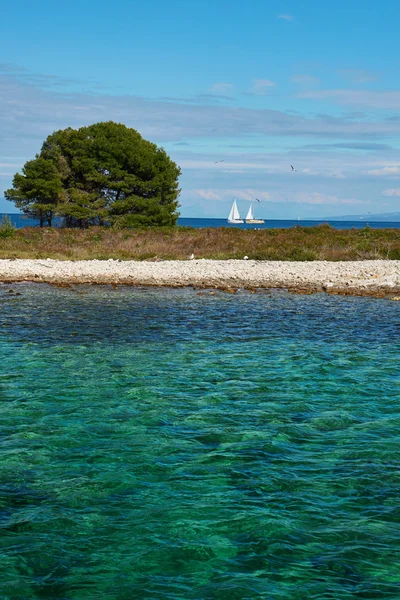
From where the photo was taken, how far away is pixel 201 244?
42281mm

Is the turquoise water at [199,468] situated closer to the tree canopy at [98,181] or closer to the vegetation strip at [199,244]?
the vegetation strip at [199,244]

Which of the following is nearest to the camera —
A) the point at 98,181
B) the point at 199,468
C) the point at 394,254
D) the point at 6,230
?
the point at 199,468

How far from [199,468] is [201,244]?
113 feet

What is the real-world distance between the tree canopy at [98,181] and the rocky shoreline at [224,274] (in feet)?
63.4

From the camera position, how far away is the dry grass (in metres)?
38.2

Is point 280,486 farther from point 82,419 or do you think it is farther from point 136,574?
point 82,419

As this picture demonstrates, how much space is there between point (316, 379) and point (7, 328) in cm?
946

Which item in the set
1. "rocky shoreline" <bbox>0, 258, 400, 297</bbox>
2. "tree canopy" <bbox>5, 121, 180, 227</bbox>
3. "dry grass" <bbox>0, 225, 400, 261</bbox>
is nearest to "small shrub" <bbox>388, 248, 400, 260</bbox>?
"dry grass" <bbox>0, 225, 400, 261</bbox>

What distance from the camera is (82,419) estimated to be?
1034cm

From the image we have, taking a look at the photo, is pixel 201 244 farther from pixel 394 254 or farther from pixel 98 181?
pixel 98 181

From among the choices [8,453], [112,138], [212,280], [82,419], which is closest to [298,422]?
[82,419]

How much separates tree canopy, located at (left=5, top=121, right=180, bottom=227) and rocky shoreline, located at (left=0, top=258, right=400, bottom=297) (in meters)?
19.3

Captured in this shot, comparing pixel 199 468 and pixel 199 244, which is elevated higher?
pixel 199 244

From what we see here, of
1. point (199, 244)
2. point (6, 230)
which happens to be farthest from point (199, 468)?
point (6, 230)
